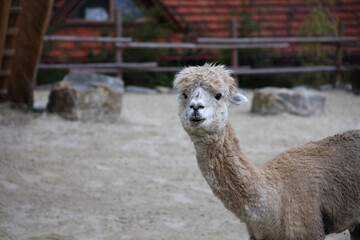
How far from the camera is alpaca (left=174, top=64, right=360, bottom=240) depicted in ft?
11.0

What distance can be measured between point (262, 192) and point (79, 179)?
3.64 metres

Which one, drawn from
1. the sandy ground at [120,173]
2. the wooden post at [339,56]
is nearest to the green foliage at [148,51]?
the sandy ground at [120,173]

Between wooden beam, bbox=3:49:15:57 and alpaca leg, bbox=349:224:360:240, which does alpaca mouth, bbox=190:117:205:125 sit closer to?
alpaca leg, bbox=349:224:360:240

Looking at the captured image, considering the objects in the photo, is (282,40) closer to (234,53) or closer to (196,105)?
(234,53)

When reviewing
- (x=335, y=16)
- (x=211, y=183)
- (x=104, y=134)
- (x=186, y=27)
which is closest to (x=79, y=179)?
(x=104, y=134)

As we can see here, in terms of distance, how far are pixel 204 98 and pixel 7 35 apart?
610 cm

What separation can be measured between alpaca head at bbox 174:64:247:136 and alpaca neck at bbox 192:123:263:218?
9 centimetres

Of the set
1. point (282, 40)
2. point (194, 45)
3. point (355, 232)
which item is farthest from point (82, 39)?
point (355, 232)

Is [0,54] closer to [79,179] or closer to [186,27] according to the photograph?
[79,179]

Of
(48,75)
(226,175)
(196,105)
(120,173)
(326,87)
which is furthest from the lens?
(326,87)

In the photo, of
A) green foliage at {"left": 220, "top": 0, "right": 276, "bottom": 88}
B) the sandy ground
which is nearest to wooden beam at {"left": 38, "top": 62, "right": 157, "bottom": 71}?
green foliage at {"left": 220, "top": 0, "right": 276, "bottom": 88}

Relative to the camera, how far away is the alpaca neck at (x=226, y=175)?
11.0 ft

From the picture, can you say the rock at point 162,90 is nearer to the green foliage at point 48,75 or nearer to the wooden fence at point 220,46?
the wooden fence at point 220,46

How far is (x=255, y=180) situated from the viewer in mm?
3418
